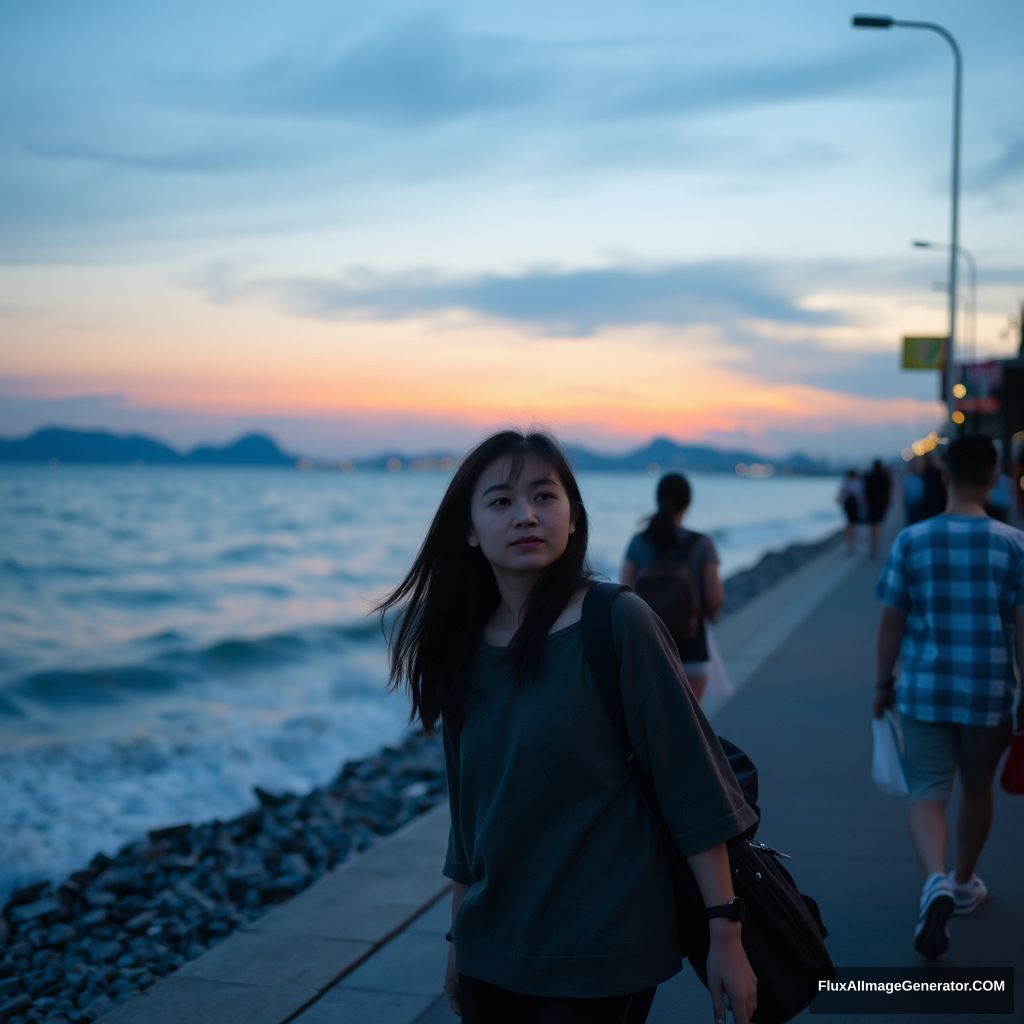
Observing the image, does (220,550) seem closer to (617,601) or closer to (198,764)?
(198,764)

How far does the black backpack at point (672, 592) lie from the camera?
6.04 metres

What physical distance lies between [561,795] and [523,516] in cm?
52

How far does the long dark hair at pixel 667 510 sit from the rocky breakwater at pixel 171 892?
2721 mm

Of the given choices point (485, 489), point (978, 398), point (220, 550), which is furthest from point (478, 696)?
point (220, 550)

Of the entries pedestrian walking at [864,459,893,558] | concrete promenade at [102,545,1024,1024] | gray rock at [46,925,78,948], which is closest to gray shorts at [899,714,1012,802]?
concrete promenade at [102,545,1024,1024]

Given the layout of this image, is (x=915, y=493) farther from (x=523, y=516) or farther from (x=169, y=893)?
(x=523, y=516)

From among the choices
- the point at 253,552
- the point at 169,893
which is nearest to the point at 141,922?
the point at 169,893

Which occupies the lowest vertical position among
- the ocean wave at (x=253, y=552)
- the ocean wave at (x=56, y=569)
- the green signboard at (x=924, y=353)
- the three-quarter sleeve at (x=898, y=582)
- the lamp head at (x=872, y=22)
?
the ocean wave at (x=253, y=552)

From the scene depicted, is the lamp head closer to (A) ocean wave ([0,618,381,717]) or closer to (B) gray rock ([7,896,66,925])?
(A) ocean wave ([0,618,381,717])

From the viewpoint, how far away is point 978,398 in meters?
39.1

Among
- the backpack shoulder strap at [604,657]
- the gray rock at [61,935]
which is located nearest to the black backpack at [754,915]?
the backpack shoulder strap at [604,657]

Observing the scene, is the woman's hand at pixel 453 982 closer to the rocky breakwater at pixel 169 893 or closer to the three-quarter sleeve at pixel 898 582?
the three-quarter sleeve at pixel 898 582

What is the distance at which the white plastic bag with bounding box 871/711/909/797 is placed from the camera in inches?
183

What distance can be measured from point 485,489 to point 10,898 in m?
5.83
